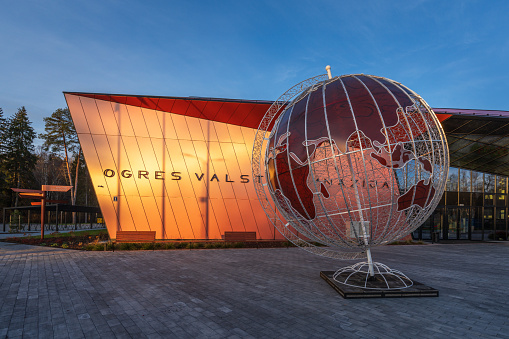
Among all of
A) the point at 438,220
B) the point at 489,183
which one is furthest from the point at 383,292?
the point at 489,183

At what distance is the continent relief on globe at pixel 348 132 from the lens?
6.04m

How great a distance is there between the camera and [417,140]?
6.28m

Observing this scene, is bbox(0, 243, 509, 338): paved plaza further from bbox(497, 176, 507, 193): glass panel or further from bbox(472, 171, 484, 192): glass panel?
bbox(497, 176, 507, 193): glass panel

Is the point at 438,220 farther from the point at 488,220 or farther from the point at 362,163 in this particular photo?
the point at 362,163

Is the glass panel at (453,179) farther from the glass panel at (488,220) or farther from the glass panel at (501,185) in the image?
the glass panel at (501,185)

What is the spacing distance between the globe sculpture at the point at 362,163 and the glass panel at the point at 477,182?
67.9 ft

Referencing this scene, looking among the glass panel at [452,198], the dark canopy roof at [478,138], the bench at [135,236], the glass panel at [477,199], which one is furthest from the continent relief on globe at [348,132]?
the glass panel at [477,199]

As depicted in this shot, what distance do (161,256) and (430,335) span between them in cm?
1062

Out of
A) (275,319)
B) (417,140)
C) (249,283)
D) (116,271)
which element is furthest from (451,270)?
(116,271)

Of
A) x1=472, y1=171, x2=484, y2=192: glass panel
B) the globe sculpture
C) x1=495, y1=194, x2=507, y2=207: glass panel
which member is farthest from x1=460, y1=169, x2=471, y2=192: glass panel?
the globe sculpture

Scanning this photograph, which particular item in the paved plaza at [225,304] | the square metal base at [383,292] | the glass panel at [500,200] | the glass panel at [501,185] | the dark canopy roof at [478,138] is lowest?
the paved plaza at [225,304]

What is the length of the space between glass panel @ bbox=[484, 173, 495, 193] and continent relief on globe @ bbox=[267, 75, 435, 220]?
72.5 feet

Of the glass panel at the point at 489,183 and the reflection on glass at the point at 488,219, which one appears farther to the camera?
the glass panel at the point at 489,183

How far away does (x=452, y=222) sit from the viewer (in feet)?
72.3
